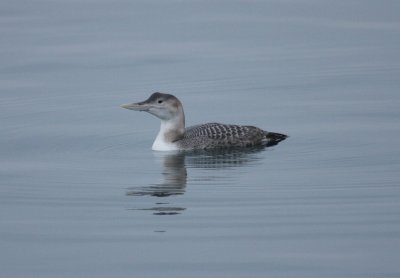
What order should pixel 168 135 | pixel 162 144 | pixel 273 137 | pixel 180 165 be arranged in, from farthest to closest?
pixel 273 137, pixel 168 135, pixel 162 144, pixel 180 165

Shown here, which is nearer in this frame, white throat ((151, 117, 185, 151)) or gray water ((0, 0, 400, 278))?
gray water ((0, 0, 400, 278))

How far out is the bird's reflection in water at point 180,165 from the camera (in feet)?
34.3

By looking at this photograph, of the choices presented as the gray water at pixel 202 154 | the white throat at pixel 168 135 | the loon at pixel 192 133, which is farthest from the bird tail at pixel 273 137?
the white throat at pixel 168 135

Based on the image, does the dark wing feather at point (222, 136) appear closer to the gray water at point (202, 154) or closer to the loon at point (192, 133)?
the loon at point (192, 133)

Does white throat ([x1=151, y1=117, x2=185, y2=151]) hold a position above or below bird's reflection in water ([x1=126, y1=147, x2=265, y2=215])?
above

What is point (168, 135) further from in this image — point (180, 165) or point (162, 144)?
point (180, 165)

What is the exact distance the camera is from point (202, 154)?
12977mm

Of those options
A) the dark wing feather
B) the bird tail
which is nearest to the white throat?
the dark wing feather

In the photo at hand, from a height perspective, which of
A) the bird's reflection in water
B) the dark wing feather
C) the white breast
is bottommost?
the bird's reflection in water

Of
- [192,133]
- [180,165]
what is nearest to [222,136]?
[192,133]

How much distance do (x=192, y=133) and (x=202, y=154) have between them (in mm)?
364

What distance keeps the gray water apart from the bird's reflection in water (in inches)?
1.3

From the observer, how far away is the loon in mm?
13109

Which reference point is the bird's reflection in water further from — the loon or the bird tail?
the bird tail
